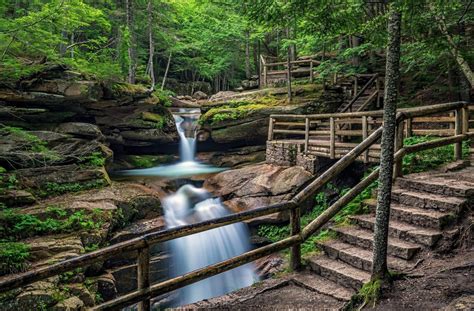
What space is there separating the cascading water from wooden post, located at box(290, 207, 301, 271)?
13.4ft

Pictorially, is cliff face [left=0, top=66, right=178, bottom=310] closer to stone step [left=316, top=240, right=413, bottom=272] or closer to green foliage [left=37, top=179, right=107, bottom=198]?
green foliage [left=37, top=179, right=107, bottom=198]

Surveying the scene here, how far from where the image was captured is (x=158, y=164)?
57.1 ft

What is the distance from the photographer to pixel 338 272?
4.46 metres

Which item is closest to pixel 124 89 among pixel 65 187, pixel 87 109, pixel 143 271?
pixel 87 109

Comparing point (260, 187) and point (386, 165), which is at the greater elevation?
point (386, 165)

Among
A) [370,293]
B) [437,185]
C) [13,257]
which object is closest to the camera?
[370,293]

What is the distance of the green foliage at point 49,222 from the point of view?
7.54m

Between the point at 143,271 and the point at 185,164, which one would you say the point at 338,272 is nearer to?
the point at 143,271

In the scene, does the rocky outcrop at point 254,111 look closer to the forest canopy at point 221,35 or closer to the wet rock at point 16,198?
the forest canopy at point 221,35

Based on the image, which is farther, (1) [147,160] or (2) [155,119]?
(1) [147,160]

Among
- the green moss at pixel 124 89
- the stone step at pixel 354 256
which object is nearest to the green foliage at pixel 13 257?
the stone step at pixel 354 256

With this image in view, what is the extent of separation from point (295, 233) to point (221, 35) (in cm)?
2321

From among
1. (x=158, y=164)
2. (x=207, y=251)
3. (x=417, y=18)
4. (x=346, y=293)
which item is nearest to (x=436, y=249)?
(x=346, y=293)

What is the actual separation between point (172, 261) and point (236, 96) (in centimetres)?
1165
